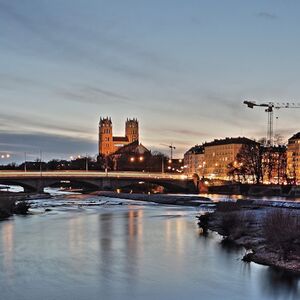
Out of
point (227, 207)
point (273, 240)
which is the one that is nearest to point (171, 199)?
point (227, 207)

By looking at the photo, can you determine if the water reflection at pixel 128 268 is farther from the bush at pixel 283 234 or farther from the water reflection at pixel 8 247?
the bush at pixel 283 234

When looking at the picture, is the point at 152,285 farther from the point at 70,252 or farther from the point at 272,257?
the point at 70,252

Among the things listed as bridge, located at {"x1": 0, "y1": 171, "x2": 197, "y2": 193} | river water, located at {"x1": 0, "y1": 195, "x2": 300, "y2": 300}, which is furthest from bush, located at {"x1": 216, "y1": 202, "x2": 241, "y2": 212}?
bridge, located at {"x1": 0, "y1": 171, "x2": 197, "y2": 193}

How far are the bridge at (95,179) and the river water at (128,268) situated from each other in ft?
225

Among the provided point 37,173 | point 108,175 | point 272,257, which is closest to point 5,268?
point 272,257

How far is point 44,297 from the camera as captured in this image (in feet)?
74.0

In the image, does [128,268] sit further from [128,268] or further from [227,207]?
[227,207]

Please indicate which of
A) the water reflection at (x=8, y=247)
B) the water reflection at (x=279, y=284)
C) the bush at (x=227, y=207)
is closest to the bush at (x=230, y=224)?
the bush at (x=227, y=207)

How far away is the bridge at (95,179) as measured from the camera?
112750mm

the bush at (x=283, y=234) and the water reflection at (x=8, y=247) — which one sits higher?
the bush at (x=283, y=234)

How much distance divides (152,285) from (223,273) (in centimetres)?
420

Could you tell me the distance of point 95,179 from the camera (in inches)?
4968

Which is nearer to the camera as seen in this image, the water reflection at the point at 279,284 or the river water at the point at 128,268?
the water reflection at the point at 279,284

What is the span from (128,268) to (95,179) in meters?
98.4
